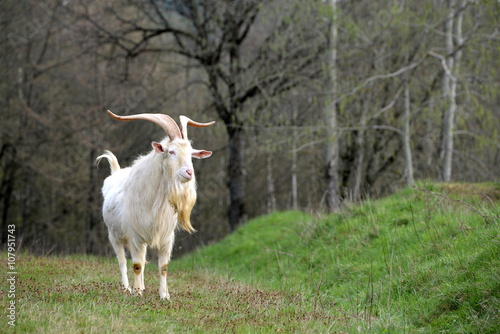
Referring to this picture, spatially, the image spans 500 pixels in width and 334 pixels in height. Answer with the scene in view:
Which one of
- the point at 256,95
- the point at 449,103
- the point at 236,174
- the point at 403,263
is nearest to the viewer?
the point at 403,263

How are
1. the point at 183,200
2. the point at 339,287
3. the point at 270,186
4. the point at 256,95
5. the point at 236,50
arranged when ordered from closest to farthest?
the point at 183,200, the point at 339,287, the point at 236,50, the point at 256,95, the point at 270,186

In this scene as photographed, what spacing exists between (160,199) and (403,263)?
10.00ft

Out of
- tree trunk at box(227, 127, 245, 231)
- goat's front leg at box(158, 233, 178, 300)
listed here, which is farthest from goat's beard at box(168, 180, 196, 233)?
tree trunk at box(227, 127, 245, 231)

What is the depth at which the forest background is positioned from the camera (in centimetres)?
1307

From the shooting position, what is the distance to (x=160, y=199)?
21.3 ft

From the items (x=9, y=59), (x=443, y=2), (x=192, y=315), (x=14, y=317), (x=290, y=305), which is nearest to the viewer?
(x=14, y=317)

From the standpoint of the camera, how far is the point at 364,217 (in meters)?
9.07

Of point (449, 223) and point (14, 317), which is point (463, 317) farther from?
point (14, 317)

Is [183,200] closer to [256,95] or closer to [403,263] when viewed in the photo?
[403,263]

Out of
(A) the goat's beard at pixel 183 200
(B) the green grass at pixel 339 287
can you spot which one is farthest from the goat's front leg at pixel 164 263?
(A) the goat's beard at pixel 183 200

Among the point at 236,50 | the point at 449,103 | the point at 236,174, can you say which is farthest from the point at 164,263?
the point at 236,50

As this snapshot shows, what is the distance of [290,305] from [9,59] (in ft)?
55.5

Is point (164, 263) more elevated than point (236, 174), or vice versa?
point (236, 174)

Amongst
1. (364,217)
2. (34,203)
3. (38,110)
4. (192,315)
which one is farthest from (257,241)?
(34,203)
